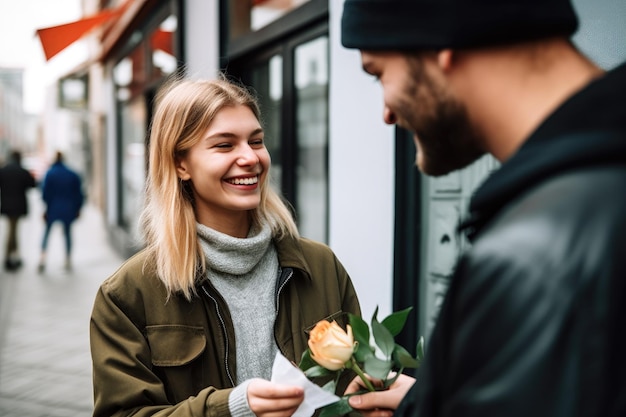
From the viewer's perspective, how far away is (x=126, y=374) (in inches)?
72.1

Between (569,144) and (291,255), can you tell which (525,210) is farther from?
(291,255)

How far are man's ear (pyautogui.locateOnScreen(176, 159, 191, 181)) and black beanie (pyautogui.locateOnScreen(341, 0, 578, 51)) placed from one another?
4.07 feet

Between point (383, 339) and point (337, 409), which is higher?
point (383, 339)

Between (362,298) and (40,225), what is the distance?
19445 mm

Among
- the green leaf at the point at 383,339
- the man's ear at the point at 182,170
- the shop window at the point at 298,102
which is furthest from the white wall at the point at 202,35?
the green leaf at the point at 383,339

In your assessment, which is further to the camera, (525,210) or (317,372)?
(317,372)

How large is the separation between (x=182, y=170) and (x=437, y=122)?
126 cm

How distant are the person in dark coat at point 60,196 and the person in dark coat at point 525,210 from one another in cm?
1083

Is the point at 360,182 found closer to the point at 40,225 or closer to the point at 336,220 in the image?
the point at 336,220

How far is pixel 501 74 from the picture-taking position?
991mm

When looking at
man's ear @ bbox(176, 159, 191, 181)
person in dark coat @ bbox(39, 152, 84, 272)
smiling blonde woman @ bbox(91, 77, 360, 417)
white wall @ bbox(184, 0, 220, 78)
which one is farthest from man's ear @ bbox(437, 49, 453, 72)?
person in dark coat @ bbox(39, 152, 84, 272)

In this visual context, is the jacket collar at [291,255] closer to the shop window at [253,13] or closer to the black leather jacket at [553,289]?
the black leather jacket at [553,289]

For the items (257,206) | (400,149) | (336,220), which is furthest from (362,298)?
(257,206)

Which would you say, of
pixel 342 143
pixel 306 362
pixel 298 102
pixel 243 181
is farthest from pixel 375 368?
pixel 298 102
